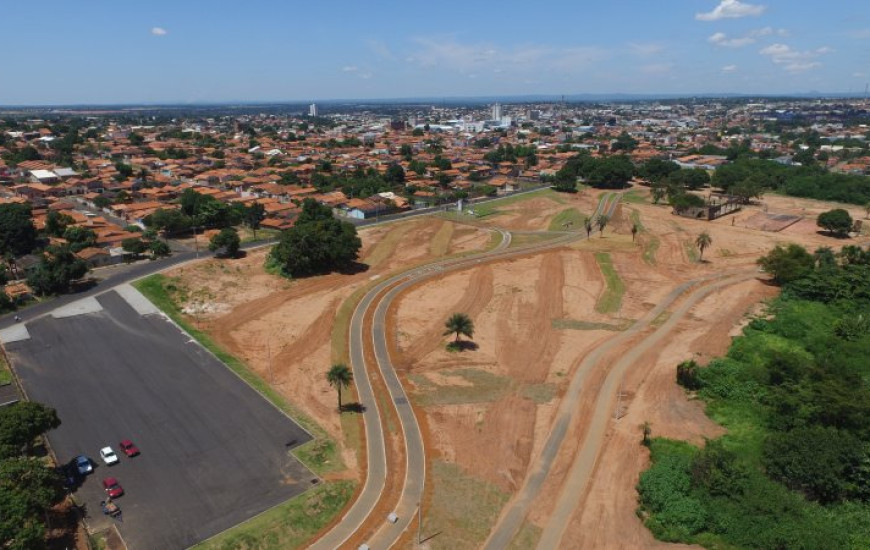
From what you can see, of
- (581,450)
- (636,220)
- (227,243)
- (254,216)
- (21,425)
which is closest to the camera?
(21,425)

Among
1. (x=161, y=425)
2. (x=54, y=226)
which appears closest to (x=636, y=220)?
(x=161, y=425)

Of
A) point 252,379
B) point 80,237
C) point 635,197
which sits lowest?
point 252,379

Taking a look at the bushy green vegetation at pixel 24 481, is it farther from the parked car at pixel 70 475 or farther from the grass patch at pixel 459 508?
the grass patch at pixel 459 508

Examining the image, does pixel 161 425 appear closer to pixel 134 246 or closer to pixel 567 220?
pixel 134 246

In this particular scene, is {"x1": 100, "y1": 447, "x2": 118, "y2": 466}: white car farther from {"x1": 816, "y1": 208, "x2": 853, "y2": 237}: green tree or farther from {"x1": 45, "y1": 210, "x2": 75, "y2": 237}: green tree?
{"x1": 816, "y1": 208, "x2": 853, "y2": 237}: green tree

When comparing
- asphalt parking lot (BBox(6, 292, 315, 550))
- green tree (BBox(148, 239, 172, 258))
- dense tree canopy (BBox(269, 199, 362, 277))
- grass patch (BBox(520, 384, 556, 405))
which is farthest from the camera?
green tree (BBox(148, 239, 172, 258))

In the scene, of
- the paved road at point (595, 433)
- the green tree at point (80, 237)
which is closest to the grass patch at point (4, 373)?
the green tree at point (80, 237)

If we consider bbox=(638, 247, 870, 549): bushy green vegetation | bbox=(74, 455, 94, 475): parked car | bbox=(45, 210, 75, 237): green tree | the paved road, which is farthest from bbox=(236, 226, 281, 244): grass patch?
bbox=(638, 247, 870, 549): bushy green vegetation
